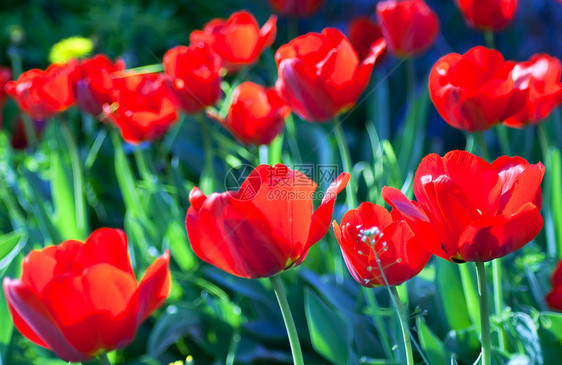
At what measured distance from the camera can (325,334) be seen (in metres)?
1.05

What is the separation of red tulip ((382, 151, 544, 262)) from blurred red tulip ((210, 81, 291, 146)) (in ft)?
1.88

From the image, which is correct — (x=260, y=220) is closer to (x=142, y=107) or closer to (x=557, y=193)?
(x=142, y=107)

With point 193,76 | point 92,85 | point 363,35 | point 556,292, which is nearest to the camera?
point 556,292

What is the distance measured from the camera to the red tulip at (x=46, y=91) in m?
1.33

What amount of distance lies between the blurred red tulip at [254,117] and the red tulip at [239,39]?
0.51 feet

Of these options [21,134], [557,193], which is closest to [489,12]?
[557,193]

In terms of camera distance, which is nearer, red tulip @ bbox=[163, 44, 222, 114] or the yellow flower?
red tulip @ bbox=[163, 44, 222, 114]

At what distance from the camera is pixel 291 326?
2.14 ft

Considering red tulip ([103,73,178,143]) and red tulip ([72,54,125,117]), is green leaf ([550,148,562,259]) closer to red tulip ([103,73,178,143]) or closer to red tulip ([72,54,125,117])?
red tulip ([103,73,178,143])

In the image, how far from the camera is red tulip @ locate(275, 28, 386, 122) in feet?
3.11

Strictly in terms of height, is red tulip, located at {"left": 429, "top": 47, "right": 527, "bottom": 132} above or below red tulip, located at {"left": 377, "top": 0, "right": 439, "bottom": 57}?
above

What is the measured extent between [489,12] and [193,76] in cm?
67

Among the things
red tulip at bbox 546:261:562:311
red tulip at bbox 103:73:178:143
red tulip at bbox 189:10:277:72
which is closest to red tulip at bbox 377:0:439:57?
red tulip at bbox 189:10:277:72

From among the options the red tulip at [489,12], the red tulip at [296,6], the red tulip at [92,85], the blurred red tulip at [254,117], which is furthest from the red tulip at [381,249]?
the red tulip at [296,6]
